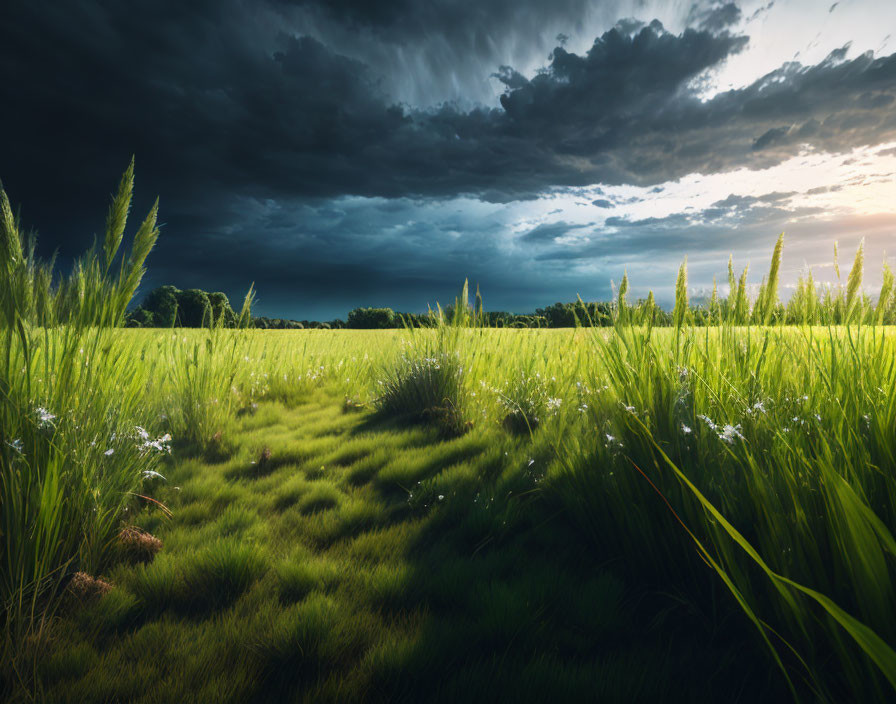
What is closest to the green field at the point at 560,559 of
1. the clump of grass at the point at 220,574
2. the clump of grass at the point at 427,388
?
the clump of grass at the point at 220,574

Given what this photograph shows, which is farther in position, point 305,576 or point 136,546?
point 136,546

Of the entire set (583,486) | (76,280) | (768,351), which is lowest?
(583,486)

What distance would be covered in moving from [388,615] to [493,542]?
832 mm

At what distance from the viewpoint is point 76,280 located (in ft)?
7.91

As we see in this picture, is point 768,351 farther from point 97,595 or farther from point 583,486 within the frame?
point 97,595

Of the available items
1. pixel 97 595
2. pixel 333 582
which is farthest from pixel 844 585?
pixel 97 595

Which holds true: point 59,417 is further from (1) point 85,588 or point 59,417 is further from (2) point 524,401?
(2) point 524,401

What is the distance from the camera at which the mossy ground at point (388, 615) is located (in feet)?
5.25

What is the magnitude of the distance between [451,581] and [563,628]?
0.57 meters

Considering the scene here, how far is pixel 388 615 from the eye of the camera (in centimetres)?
198

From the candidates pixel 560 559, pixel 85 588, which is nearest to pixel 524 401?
pixel 560 559

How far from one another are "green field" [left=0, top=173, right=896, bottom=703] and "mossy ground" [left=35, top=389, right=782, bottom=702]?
0.04ft

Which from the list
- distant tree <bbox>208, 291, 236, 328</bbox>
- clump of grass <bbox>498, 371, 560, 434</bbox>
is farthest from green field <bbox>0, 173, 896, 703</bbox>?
distant tree <bbox>208, 291, 236, 328</bbox>

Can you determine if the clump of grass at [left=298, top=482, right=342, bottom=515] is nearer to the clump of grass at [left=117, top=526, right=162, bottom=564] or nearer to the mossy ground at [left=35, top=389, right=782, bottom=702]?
the mossy ground at [left=35, top=389, right=782, bottom=702]
